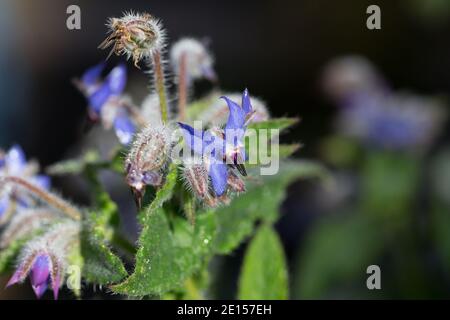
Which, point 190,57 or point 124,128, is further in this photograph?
point 190,57

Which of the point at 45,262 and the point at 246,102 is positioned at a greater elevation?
the point at 246,102

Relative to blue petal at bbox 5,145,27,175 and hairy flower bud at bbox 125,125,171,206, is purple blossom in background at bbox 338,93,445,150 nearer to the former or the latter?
blue petal at bbox 5,145,27,175

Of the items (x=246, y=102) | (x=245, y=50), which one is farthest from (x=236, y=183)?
(x=245, y=50)

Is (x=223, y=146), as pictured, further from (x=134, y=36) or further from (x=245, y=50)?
(x=245, y=50)

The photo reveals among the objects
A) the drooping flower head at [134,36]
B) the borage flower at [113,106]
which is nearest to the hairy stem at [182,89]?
the borage flower at [113,106]

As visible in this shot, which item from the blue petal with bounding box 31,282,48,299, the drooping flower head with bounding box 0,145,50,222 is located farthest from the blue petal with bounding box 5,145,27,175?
the blue petal with bounding box 31,282,48,299

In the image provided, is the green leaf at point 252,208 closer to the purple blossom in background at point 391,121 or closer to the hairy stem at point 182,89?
the hairy stem at point 182,89
